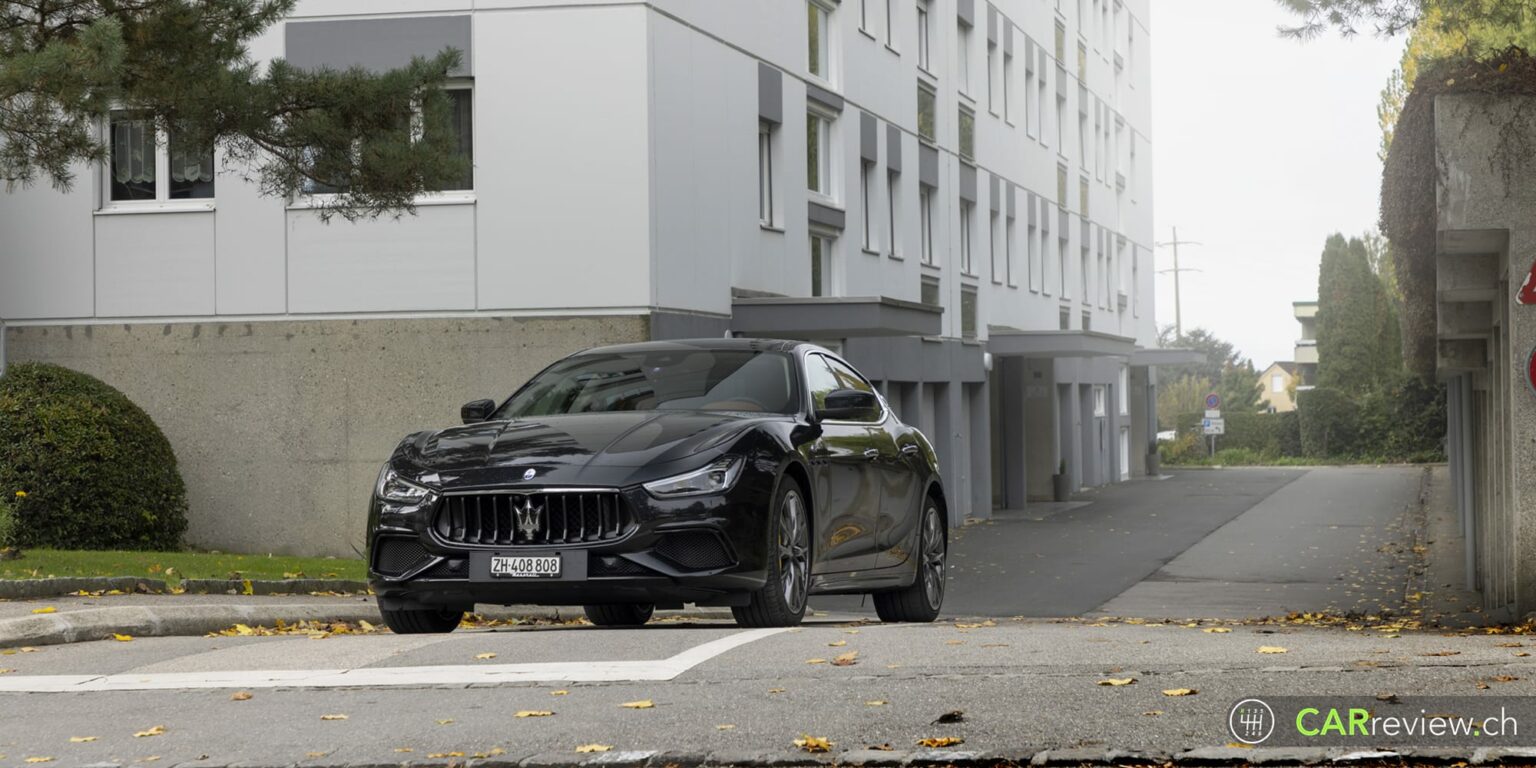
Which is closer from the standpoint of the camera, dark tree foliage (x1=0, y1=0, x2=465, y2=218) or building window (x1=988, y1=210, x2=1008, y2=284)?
dark tree foliage (x1=0, y1=0, x2=465, y2=218)

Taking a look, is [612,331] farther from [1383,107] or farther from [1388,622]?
[1383,107]

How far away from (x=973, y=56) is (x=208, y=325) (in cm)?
2075

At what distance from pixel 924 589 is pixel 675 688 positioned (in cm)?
499

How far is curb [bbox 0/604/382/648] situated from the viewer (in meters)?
10.4

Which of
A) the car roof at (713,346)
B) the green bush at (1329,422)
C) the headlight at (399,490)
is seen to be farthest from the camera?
the green bush at (1329,422)

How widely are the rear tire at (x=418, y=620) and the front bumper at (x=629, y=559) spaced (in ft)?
1.52

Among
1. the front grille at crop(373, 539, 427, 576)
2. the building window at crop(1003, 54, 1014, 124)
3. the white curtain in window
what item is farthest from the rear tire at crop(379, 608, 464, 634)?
the building window at crop(1003, 54, 1014, 124)

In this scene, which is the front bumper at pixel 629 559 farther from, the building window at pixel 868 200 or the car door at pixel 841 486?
the building window at pixel 868 200

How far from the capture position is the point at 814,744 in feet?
20.0

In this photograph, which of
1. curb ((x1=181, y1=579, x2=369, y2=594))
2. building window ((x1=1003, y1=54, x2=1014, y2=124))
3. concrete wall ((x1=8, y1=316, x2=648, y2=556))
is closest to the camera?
curb ((x1=181, y1=579, x2=369, y2=594))

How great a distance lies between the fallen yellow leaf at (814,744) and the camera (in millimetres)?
6049

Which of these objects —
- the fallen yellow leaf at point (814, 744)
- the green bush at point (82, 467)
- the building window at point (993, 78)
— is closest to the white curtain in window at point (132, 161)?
the green bush at point (82, 467)

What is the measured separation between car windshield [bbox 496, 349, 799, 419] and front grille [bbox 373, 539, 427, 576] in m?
1.17

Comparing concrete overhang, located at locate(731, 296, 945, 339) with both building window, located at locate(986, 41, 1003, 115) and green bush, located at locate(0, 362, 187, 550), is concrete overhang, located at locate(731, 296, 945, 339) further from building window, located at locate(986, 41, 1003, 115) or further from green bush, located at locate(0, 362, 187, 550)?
building window, located at locate(986, 41, 1003, 115)
